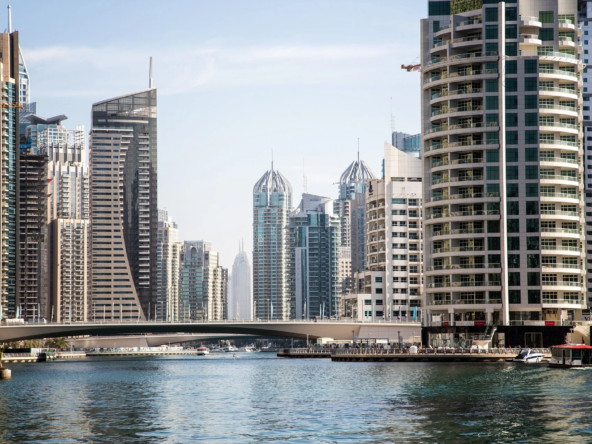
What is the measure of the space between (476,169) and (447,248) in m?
15.1

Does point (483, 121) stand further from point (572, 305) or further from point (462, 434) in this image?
point (462, 434)

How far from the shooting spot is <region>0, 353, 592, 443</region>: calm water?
5819cm

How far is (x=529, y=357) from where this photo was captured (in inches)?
5600

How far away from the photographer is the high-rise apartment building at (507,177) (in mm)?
163000

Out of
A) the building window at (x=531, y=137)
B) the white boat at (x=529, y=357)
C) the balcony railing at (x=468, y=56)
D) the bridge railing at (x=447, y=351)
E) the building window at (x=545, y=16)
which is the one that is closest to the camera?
the white boat at (x=529, y=357)

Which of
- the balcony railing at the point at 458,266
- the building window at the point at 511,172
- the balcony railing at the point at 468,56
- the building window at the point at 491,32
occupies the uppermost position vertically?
the building window at the point at 491,32

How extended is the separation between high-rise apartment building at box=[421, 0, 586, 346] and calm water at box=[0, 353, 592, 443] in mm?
47099

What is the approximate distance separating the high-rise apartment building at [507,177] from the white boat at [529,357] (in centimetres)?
1431

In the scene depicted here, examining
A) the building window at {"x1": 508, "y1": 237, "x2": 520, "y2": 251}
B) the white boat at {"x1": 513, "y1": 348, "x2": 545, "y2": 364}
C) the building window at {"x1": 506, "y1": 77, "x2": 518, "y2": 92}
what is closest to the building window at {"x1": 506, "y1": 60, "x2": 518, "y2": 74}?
the building window at {"x1": 506, "y1": 77, "x2": 518, "y2": 92}

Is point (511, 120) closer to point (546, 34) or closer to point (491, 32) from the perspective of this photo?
point (491, 32)

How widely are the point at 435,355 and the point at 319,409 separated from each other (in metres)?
81.1

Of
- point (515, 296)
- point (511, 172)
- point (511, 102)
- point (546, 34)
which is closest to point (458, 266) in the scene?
point (515, 296)

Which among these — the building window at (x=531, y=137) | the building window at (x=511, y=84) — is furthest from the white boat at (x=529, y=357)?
the building window at (x=511, y=84)

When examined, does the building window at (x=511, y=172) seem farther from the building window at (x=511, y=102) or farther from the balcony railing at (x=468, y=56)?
the balcony railing at (x=468, y=56)
